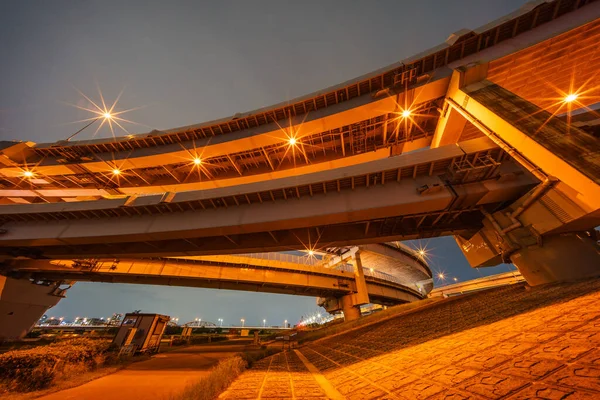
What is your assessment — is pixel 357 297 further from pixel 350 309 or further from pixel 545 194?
pixel 545 194

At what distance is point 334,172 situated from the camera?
939 cm

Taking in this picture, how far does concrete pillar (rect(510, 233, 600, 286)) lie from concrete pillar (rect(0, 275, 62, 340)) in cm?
3385

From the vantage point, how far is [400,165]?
28.7ft

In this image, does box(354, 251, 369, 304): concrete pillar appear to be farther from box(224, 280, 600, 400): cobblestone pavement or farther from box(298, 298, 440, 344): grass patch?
box(224, 280, 600, 400): cobblestone pavement

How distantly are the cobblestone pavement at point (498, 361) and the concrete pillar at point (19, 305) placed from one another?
85.5 ft

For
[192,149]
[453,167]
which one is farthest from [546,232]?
[192,149]

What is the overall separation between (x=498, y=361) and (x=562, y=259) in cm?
741

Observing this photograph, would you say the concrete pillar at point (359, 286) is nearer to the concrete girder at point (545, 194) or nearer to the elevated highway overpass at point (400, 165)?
the elevated highway overpass at point (400, 165)

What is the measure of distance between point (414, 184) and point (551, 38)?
29.4 ft

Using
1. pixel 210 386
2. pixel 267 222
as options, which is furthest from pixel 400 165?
pixel 210 386

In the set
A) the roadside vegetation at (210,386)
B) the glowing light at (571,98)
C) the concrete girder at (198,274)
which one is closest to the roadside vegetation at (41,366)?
the roadside vegetation at (210,386)

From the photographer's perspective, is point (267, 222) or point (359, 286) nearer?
point (267, 222)

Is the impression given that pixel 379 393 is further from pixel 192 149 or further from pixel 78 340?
pixel 192 149

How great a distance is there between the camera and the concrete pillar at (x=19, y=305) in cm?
1798
